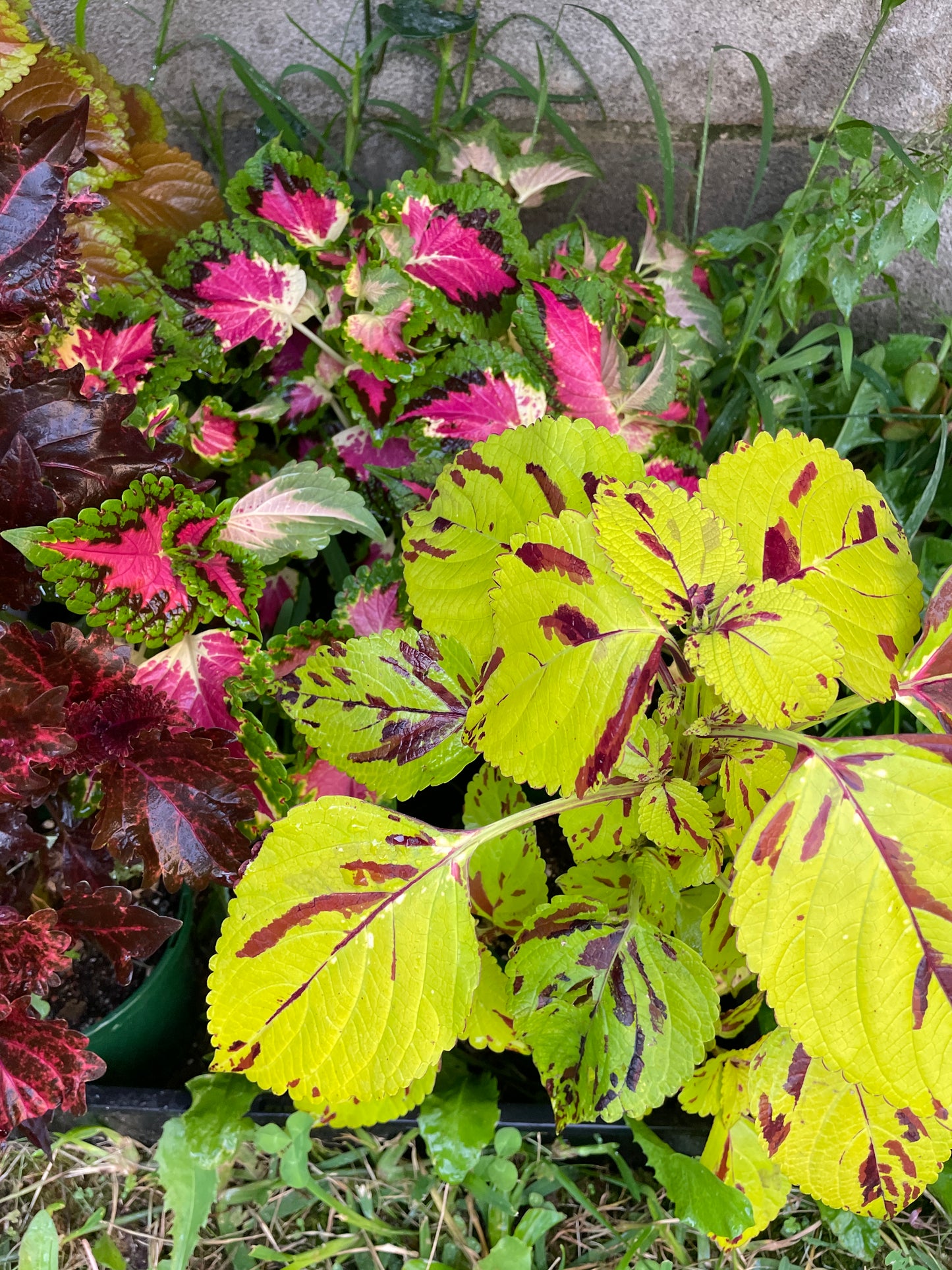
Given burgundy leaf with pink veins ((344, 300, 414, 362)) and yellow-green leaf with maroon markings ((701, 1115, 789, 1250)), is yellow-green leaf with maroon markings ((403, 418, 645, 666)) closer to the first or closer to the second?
burgundy leaf with pink veins ((344, 300, 414, 362))

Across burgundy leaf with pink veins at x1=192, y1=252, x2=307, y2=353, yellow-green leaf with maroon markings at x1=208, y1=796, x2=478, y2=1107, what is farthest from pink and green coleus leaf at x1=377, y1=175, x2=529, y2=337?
yellow-green leaf with maroon markings at x1=208, y1=796, x2=478, y2=1107

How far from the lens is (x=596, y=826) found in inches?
27.2

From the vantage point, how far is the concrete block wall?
43.6 inches

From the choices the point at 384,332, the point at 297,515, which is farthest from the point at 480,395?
the point at 297,515

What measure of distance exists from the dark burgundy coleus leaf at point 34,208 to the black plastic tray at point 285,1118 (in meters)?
0.72

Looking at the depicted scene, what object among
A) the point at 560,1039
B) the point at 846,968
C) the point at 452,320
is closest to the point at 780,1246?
the point at 560,1039

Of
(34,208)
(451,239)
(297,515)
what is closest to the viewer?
(34,208)

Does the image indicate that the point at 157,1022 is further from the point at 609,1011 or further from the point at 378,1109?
the point at 609,1011

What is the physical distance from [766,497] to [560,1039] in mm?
408

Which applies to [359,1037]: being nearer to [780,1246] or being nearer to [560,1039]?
[560,1039]

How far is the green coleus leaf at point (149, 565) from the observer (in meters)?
0.63

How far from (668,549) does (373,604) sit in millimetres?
390

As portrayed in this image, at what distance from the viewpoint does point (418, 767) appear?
0.69 m

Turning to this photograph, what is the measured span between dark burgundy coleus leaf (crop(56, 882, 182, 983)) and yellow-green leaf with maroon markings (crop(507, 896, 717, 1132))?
276 millimetres
